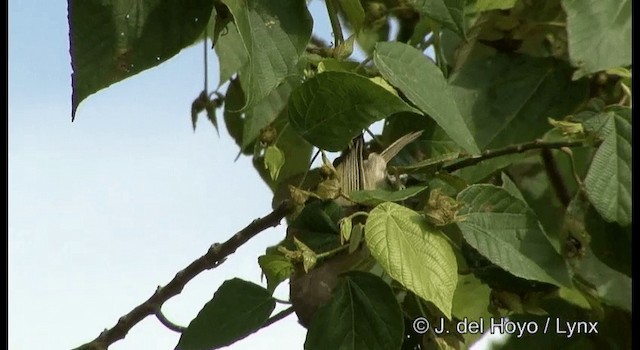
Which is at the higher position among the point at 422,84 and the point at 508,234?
the point at 422,84

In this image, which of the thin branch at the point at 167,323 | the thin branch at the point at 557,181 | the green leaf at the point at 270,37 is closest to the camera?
the green leaf at the point at 270,37

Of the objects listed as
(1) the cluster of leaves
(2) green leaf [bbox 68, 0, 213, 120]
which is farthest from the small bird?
(2) green leaf [bbox 68, 0, 213, 120]

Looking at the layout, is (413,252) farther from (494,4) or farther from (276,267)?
(494,4)

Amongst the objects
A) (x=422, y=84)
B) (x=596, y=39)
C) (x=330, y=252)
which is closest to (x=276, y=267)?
(x=330, y=252)

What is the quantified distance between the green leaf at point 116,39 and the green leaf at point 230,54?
0.12 m

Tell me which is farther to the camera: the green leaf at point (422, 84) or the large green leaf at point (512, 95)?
the large green leaf at point (512, 95)

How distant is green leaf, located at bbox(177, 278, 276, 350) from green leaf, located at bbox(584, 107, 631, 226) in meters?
0.21

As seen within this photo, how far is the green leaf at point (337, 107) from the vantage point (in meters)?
0.43

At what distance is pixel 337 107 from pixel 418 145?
4.4 inches

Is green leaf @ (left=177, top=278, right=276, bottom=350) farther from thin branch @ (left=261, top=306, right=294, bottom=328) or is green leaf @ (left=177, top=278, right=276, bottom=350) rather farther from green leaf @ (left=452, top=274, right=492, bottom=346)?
green leaf @ (left=452, top=274, right=492, bottom=346)

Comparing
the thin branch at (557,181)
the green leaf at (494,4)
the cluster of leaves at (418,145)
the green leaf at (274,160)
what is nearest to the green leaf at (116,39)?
the cluster of leaves at (418,145)

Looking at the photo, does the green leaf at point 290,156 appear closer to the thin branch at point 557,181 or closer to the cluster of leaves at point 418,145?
the cluster of leaves at point 418,145

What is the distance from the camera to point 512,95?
581 mm

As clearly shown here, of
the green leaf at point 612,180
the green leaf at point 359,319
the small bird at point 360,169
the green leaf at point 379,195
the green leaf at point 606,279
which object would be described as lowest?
the green leaf at point 606,279
